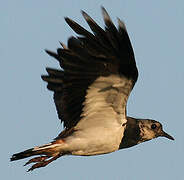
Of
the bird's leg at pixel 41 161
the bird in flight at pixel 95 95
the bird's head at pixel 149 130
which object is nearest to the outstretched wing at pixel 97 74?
the bird in flight at pixel 95 95

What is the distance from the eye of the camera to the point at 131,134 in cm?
1084

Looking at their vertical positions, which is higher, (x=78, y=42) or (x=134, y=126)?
(x=78, y=42)

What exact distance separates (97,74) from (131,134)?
1639 mm

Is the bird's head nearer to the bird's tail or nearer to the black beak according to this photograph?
the black beak

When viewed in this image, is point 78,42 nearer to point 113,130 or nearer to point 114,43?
point 114,43

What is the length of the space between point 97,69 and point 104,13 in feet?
3.30

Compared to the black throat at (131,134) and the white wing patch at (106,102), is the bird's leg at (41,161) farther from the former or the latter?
the black throat at (131,134)

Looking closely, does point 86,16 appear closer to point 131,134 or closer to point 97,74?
point 97,74

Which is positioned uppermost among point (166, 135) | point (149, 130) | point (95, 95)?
point (95, 95)

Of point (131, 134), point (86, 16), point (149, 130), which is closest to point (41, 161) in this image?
point (131, 134)

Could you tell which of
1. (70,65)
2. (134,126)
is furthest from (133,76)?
(134,126)

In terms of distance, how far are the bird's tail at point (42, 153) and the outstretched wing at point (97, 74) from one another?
0.52 metres

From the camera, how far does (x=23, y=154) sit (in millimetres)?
10141

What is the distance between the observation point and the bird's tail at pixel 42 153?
10.1 m
